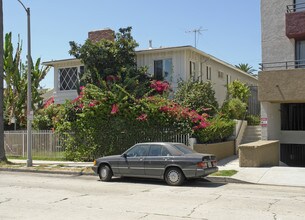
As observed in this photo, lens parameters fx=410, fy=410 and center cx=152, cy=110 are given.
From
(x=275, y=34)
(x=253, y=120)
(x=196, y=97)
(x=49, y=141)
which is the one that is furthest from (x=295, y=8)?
(x=49, y=141)

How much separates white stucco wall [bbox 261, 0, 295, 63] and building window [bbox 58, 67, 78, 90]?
42.0 ft

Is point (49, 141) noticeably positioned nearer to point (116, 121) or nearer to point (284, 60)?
point (116, 121)

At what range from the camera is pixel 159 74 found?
24719 millimetres

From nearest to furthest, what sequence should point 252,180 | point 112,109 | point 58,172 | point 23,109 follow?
point 252,180
point 58,172
point 112,109
point 23,109

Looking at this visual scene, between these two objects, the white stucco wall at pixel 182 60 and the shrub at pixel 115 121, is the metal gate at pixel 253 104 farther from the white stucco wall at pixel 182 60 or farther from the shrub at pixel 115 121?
the shrub at pixel 115 121

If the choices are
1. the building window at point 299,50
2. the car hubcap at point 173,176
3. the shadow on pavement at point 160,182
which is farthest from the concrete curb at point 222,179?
the building window at point 299,50

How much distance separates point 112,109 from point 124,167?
648 cm

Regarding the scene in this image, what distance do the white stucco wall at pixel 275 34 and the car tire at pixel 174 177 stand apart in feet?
33.7

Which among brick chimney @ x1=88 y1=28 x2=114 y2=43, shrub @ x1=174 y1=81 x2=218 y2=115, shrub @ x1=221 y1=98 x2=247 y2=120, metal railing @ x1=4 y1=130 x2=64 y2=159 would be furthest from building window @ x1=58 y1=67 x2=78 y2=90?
shrub @ x1=221 y1=98 x2=247 y2=120

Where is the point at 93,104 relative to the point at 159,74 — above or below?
below

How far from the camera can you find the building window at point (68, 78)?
91.1 feet

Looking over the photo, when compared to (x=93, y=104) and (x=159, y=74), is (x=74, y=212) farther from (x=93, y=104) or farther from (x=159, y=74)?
(x=159, y=74)

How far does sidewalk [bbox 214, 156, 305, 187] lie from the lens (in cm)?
1379

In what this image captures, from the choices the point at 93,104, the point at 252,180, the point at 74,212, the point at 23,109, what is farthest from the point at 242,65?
the point at 74,212
